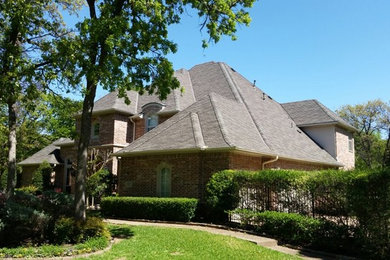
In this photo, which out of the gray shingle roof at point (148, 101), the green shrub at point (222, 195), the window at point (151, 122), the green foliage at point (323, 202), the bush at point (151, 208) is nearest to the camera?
the green foliage at point (323, 202)

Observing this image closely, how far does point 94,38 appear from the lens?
10023mm

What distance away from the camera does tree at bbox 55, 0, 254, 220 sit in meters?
10.3

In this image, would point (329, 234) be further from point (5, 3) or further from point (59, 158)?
point (59, 158)

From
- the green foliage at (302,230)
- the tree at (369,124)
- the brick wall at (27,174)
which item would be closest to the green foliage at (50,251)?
the green foliage at (302,230)

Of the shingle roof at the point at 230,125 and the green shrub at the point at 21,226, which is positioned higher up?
the shingle roof at the point at 230,125

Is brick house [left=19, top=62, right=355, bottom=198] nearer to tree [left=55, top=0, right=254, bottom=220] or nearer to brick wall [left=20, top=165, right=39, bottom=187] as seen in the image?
brick wall [left=20, top=165, right=39, bottom=187]

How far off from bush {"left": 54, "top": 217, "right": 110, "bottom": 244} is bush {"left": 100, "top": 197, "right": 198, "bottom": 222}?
16.0 ft

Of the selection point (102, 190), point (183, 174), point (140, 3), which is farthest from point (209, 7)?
point (102, 190)

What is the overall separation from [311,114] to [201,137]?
14895 mm

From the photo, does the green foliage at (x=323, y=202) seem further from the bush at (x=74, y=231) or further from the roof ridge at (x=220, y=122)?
the bush at (x=74, y=231)

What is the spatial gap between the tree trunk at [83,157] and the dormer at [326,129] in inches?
787

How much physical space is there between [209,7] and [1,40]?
353 inches

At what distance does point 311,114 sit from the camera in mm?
28469

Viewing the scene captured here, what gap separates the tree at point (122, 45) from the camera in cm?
1027
